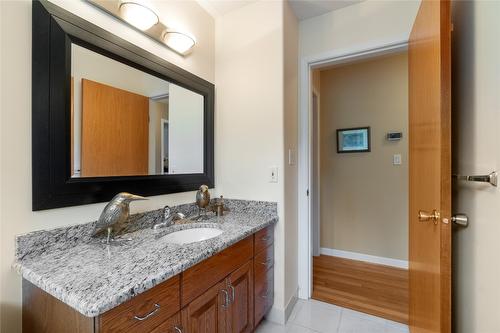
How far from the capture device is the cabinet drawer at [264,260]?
146cm

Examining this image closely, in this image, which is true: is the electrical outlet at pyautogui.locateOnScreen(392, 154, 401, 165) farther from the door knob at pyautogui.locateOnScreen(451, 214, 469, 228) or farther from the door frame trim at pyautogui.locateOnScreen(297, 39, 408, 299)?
the door knob at pyautogui.locateOnScreen(451, 214, 469, 228)

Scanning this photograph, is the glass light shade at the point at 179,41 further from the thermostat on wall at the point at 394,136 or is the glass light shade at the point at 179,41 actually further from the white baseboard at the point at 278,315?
the thermostat on wall at the point at 394,136

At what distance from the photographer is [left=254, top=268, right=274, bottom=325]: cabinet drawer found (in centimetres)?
146

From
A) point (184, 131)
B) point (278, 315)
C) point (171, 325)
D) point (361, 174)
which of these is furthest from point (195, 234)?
point (361, 174)

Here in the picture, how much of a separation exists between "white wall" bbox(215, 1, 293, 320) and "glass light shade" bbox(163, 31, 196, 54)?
1.27 ft

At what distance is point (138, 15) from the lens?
4.09ft

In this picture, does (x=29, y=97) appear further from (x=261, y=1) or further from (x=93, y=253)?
(x=261, y=1)

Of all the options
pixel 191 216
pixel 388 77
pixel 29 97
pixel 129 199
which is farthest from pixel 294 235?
pixel 388 77

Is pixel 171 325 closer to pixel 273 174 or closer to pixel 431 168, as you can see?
pixel 273 174

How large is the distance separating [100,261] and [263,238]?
953 millimetres

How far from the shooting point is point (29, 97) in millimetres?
895

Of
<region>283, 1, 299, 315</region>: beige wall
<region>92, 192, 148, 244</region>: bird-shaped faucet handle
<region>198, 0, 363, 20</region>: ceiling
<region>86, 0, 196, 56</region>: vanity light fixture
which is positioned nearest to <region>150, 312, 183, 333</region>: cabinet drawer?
<region>92, 192, 148, 244</region>: bird-shaped faucet handle

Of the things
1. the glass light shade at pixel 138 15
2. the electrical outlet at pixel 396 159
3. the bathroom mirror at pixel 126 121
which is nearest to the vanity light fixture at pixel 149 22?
the glass light shade at pixel 138 15

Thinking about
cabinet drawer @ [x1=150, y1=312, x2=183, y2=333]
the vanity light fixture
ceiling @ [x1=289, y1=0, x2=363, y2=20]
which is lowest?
cabinet drawer @ [x1=150, y1=312, x2=183, y2=333]
